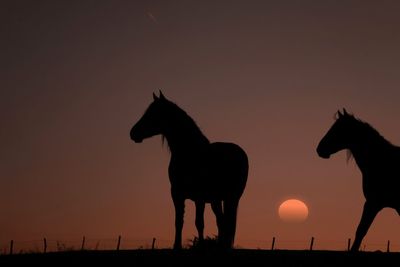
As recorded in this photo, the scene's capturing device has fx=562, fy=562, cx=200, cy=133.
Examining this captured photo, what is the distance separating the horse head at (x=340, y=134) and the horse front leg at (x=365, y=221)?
72.7 inches

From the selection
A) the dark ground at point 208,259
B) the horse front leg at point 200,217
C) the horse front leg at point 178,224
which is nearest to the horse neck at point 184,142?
the horse front leg at point 200,217

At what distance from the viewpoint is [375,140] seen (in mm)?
14758

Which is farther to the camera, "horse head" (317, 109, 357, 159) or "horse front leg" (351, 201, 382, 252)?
"horse head" (317, 109, 357, 159)

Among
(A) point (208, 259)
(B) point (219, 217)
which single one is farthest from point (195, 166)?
(A) point (208, 259)

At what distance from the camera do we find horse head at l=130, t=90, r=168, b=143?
1471cm

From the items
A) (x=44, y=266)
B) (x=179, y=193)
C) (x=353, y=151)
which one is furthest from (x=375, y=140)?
(x=44, y=266)

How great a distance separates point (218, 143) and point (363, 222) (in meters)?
4.44

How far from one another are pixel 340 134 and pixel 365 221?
2563 millimetres

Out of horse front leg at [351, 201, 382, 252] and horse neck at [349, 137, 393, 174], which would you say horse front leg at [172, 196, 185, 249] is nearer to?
horse front leg at [351, 201, 382, 252]

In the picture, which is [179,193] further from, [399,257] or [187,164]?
[399,257]

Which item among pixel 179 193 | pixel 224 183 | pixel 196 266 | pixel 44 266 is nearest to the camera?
pixel 196 266

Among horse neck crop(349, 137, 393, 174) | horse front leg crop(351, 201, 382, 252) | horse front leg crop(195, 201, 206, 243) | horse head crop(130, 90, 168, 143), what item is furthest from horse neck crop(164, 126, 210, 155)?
horse front leg crop(351, 201, 382, 252)

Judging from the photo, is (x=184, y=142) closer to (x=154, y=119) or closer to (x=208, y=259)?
(x=154, y=119)

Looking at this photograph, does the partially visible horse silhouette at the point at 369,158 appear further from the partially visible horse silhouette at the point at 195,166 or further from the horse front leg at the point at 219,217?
the horse front leg at the point at 219,217
